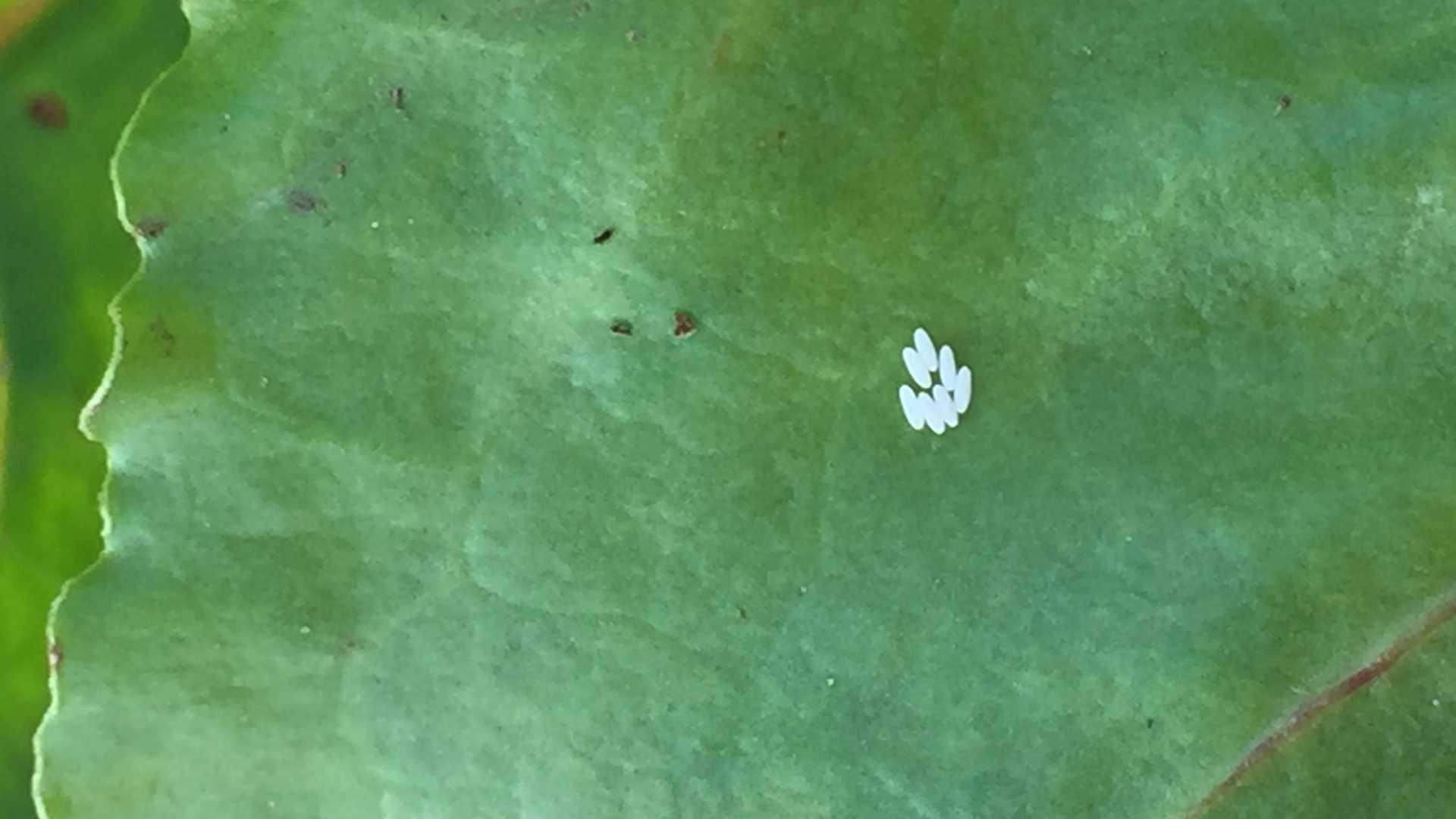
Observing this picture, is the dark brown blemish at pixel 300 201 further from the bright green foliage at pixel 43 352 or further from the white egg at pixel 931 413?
the white egg at pixel 931 413

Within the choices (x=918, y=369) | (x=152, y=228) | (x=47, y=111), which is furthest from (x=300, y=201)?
(x=918, y=369)

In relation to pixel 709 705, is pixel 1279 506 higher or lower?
higher

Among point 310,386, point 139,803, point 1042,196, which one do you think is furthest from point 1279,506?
point 139,803

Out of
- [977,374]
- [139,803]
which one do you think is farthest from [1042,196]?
[139,803]

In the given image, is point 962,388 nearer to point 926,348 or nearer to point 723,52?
point 926,348

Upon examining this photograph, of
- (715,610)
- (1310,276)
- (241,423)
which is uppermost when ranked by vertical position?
(1310,276)

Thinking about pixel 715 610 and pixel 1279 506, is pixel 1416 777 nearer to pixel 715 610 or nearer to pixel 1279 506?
pixel 1279 506

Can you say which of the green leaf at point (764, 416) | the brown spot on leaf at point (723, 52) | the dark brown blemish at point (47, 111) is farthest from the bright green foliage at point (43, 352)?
the brown spot on leaf at point (723, 52)

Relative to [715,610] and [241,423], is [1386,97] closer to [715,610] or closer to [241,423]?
[715,610]

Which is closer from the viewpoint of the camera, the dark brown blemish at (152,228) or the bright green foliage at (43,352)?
the dark brown blemish at (152,228)
